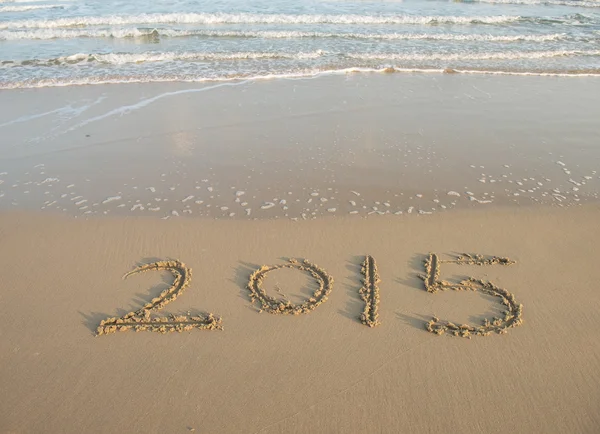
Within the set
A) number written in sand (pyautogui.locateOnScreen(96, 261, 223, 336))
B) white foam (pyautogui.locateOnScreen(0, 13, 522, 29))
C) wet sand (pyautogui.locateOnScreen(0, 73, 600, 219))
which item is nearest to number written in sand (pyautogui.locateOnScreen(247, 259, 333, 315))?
number written in sand (pyautogui.locateOnScreen(96, 261, 223, 336))

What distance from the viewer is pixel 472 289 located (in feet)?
11.8

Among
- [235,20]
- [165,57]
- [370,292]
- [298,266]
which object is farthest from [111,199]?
[235,20]

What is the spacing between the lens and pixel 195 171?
5.27 metres

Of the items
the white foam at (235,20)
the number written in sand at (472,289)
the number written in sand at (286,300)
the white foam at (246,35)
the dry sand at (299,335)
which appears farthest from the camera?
the white foam at (235,20)

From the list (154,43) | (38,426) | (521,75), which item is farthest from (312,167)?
(154,43)

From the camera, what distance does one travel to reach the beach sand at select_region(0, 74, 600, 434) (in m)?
2.71

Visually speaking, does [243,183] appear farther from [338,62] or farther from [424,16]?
[424,16]

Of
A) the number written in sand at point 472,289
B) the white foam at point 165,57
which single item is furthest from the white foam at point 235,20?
the number written in sand at point 472,289

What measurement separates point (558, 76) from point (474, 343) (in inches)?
319

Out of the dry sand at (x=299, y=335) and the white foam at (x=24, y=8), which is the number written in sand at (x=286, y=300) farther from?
the white foam at (x=24, y=8)

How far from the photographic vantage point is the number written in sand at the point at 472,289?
3.20 meters

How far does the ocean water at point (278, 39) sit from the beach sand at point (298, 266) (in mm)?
2856

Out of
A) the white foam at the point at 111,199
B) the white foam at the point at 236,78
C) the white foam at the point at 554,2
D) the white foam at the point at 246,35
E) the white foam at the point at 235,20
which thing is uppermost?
the white foam at the point at 554,2

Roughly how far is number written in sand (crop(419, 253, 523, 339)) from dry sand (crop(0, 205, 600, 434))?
2.2 inches
